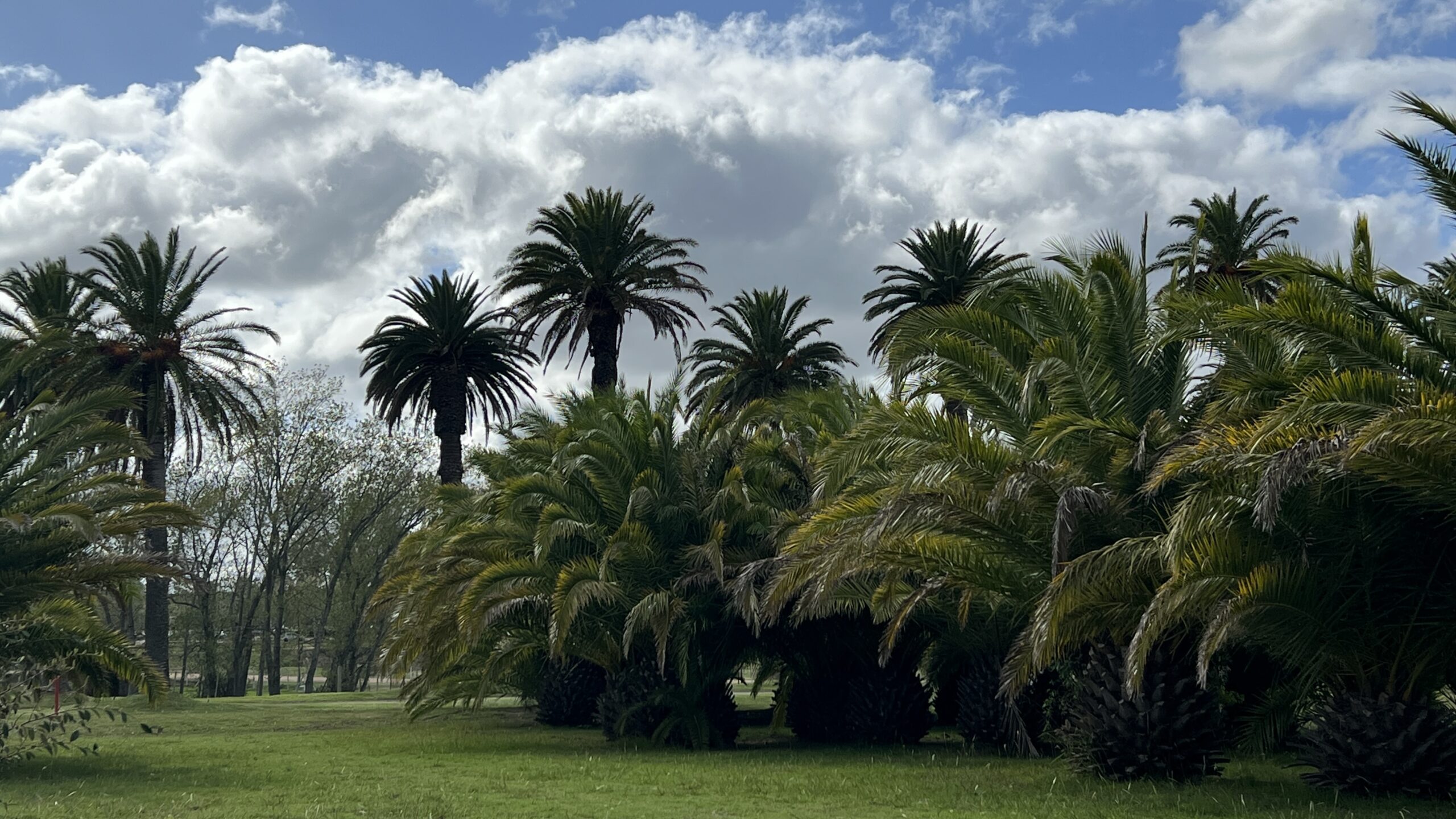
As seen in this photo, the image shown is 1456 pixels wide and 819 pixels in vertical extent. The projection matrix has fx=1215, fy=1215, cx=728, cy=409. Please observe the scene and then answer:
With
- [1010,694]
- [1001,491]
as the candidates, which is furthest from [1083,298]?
[1010,694]

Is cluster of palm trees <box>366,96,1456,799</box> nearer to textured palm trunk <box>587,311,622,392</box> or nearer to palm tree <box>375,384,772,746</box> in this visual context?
palm tree <box>375,384,772,746</box>

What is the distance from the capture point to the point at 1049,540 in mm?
13227

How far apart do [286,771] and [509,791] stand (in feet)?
12.8

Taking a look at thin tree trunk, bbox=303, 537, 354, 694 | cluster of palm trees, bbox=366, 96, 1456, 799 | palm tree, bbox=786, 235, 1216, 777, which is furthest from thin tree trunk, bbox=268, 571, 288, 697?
palm tree, bbox=786, 235, 1216, 777

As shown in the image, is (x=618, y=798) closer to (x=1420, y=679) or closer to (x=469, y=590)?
(x=469, y=590)

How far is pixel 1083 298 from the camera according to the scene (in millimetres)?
14273

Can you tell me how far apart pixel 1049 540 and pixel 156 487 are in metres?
31.3

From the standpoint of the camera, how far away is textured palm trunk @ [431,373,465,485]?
3531 centimetres

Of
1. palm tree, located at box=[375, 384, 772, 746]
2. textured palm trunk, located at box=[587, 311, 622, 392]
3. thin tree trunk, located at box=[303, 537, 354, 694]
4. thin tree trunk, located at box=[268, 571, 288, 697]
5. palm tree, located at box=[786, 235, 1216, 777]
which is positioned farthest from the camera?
thin tree trunk, located at box=[303, 537, 354, 694]

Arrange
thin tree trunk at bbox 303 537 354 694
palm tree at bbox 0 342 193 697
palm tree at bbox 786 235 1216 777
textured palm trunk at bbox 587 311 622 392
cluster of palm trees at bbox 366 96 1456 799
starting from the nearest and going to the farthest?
1. cluster of palm trees at bbox 366 96 1456 799
2. palm tree at bbox 786 235 1216 777
3. palm tree at bbox 0 342 193 697
4. textured palm trunk at bbox 587 311 622 392
5. thin tree trunk at bbox 303 537 354 694

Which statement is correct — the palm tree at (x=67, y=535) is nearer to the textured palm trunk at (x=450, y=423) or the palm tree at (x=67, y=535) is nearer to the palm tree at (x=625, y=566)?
the palm tree at (x=625, y=566)

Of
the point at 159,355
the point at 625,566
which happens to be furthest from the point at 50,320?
the point at 625,566

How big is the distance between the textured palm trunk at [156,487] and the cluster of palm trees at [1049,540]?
17.0 metres

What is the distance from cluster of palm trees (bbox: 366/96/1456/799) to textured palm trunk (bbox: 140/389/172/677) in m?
17.0
